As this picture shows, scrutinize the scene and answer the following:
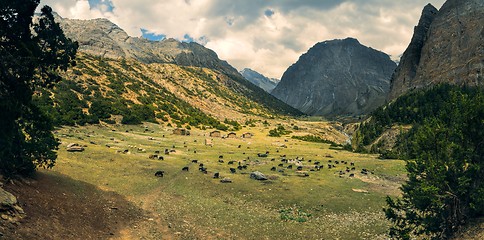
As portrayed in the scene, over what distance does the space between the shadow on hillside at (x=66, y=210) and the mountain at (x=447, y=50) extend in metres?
141

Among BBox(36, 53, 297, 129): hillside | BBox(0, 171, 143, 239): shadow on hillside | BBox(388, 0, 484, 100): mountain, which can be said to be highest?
BBox(388, 0, 484, 100): mountain

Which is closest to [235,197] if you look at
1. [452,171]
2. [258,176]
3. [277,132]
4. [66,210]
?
[258,176]

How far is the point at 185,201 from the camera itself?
29.2m

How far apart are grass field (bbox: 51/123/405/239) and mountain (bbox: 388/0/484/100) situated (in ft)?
381

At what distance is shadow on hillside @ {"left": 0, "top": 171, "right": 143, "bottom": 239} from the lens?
17678 millimetres

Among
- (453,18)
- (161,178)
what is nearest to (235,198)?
(161,178)

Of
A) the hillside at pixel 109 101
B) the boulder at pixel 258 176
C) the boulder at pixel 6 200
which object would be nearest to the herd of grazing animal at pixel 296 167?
the boulder at pixel 258 176

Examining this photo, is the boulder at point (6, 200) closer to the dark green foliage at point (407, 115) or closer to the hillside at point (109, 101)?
the hillside at point (109, 101)

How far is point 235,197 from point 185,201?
513 cm

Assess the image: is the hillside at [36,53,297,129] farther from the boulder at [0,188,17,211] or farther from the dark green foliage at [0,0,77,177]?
the boulder at [0,188,17,211]

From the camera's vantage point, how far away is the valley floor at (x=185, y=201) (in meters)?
21.1

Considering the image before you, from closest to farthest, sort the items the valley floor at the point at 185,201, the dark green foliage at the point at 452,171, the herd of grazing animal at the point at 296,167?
the dark green foliage at the point at 452,171 → the valley floor at the point at 185,201 → the herd of grazing animal at the point at 296,167

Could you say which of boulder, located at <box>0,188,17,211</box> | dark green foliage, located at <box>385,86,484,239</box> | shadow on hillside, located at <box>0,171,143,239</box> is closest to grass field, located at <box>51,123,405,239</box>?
shadow on hillside, located at <box>0,171,143,239</box>

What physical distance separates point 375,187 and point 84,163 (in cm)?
3484
